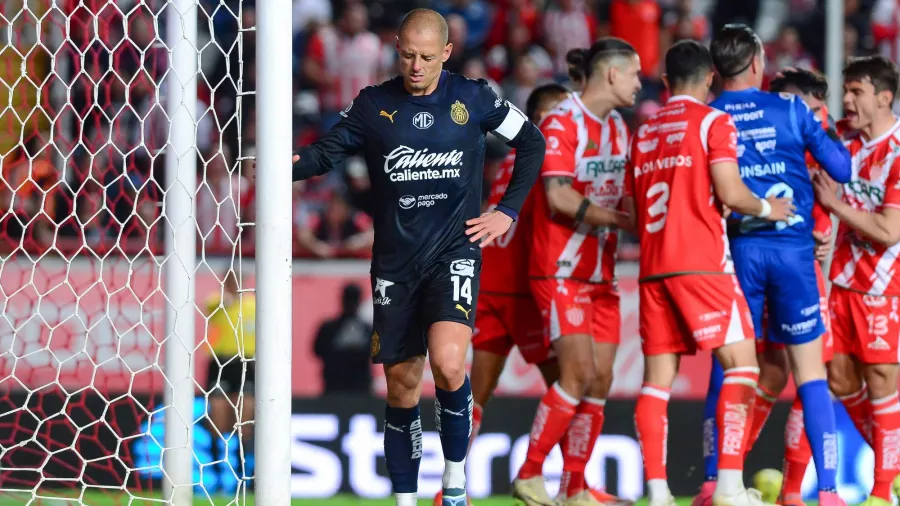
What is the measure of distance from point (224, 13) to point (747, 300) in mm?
7289

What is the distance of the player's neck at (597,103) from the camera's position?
621 centimetres

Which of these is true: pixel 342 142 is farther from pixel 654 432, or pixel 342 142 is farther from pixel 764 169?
pixel 764 169

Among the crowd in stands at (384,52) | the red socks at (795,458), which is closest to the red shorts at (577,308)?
the red socks at (795,458)

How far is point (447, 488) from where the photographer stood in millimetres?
4992

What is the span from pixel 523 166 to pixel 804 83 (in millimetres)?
1945

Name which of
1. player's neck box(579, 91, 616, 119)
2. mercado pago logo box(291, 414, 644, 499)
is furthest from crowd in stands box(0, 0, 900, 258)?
player's neck box(579, 91, 616, 119)

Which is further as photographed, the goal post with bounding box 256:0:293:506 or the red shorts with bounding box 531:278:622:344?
the red shorts with bounding box 531:278:622:344

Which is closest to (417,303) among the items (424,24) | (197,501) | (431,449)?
(424,24)

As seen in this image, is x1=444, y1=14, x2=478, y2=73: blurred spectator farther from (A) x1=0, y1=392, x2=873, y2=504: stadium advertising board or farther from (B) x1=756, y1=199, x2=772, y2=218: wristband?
(B) x1=756, y1=199, x2=772, y2=218: wristband

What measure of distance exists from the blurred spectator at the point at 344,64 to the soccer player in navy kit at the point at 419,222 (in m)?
6.74

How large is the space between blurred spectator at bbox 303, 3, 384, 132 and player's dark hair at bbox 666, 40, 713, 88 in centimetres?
629

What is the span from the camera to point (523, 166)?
5.21 m

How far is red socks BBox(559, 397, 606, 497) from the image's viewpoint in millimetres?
6262

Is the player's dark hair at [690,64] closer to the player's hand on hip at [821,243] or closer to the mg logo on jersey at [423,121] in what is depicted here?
the player's hand on hip at [821,243]
